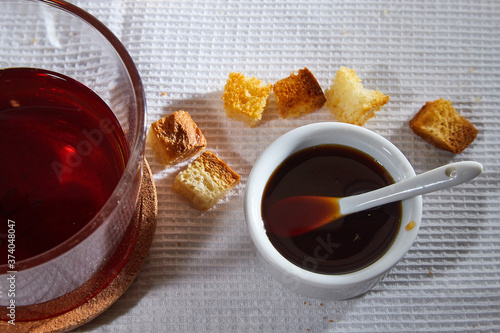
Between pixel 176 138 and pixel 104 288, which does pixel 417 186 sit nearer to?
pixel 176 138

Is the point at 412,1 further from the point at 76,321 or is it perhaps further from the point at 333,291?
the point at 76,321

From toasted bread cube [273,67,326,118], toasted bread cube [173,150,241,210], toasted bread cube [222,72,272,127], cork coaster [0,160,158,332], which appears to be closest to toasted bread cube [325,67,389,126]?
toasted bread cube [273,67,326,118]

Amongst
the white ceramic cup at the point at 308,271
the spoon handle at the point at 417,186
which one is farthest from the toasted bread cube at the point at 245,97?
the spoon handle at the point at 417,186

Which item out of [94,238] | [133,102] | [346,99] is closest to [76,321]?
[94,238]

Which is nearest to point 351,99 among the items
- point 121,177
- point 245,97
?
point 245,97

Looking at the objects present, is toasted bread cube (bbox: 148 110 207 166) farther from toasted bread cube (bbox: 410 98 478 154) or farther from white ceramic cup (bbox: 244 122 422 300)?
toasted bread cube (bbox: 410 98 478 154)
